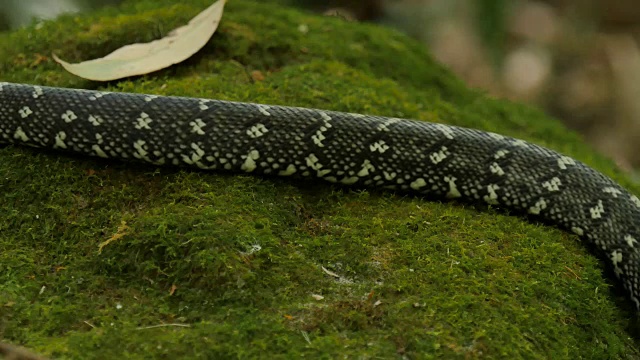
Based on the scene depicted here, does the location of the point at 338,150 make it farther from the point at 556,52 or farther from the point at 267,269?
the point at 556,52

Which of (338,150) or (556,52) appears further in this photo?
(556,52)

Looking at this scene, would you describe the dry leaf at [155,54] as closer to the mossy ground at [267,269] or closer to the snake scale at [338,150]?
the mossy ground at [267,269]

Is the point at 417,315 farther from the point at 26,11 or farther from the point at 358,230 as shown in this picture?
the point at 26,11

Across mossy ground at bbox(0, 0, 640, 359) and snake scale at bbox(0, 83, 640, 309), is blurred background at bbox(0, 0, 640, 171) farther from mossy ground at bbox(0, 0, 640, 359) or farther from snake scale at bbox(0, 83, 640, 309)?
mossy ground at bbox(0, 0, 640, 359)

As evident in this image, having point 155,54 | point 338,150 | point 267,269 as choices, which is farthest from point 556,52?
point 267,269

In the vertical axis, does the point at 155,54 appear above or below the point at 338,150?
above

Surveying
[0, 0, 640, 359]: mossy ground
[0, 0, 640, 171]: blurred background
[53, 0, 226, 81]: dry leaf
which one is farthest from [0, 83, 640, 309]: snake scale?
[0, 0, 640, 171]: blurred background

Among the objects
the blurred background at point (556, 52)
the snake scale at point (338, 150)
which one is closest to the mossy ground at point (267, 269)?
the snake scale at point (338, 150)
